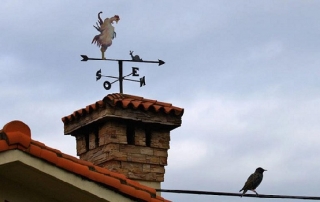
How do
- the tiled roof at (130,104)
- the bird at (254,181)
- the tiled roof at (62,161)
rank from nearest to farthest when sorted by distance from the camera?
the tiled roof at (62,161) → the tiled roof at (130,104) → the bird at (254,181)

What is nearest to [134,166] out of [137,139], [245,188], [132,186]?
[137,139]

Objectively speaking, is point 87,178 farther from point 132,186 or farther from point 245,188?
point 245,188

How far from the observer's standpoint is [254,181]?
12203 millimetres

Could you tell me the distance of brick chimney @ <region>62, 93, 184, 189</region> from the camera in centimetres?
1177

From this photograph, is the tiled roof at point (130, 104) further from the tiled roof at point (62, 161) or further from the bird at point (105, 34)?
the tiled roof at point (62, 161)

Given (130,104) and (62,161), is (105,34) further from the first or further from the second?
(62,161)

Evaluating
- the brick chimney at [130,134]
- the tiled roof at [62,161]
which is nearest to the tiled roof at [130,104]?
the brick chimney at [130,134]

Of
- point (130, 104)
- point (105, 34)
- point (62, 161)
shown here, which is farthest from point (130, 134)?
point (62, 161)

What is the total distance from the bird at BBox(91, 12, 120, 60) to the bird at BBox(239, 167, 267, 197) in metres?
3.05

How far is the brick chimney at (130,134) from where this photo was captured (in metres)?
11.8

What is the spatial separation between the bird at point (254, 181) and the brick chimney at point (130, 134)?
1.28m

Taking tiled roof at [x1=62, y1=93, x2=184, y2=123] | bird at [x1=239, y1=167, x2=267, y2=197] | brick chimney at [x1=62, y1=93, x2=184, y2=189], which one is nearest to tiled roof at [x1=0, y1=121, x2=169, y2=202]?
brick chimney at [x1=62, y1=93, x2=184, y2=189]

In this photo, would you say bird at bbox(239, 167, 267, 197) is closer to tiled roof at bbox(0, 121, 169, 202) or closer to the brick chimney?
the brick chimney

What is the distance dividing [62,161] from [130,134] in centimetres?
531
